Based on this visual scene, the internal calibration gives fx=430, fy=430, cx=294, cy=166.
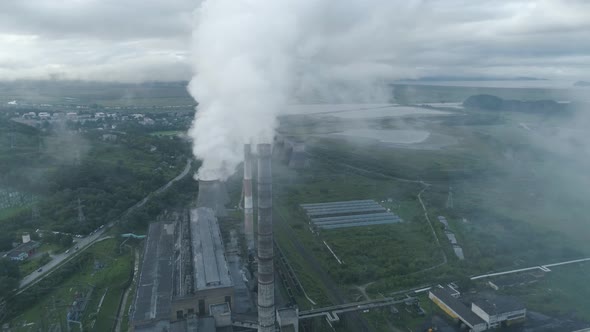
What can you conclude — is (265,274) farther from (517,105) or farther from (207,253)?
(517,105)

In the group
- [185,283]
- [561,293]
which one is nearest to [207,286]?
[185,283]

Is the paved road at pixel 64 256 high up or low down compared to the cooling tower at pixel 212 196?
down

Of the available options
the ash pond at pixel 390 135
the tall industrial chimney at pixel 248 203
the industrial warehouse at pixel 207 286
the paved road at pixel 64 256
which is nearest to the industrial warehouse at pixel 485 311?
the industrial warehouse at pixel 207 286

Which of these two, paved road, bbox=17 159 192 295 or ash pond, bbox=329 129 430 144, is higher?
ash pond, bbox=329 129 430 144

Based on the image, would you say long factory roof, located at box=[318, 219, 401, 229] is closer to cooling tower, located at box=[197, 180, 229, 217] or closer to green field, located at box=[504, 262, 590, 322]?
cooling tower, located at box=[197, 180, 229, 217]

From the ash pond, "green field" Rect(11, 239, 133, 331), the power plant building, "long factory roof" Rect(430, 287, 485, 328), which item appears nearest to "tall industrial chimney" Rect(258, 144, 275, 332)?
the power plant building

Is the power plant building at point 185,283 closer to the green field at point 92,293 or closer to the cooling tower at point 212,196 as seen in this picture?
the green field at point 92,293
